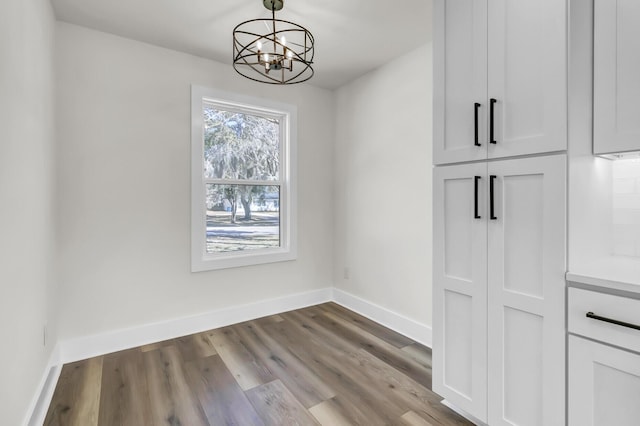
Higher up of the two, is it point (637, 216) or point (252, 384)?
point (637, 216)

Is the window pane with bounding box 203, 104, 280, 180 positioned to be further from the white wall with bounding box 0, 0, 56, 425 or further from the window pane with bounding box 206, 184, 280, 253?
the white wall with bounding box 0, 0, 56, 425

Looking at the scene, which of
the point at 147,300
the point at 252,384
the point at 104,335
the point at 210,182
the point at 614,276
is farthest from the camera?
the point at 210,182

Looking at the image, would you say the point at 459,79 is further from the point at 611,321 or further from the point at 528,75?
the point at 611,321

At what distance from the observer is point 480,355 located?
5.17 feet

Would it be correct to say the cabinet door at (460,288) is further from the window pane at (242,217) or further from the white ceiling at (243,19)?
the window pane at (242,217)

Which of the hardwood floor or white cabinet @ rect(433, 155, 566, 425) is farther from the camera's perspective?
the hardwood floor

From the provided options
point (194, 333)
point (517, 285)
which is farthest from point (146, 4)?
point (517, 285)

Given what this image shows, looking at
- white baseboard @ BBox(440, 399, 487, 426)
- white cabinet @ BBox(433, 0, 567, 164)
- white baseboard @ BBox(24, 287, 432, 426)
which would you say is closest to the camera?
white cabinet @ BBox(433, 0, 567, 164)

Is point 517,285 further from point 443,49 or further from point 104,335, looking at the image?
point 104,335

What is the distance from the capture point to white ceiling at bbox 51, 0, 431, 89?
2152mm

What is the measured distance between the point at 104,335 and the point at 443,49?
3.14 meters

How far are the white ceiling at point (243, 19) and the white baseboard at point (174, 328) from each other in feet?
7.85

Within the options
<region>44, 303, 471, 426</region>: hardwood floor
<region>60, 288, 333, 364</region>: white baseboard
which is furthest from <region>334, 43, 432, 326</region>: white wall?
<region>60, 288, 333, 364</region>: white baseboard

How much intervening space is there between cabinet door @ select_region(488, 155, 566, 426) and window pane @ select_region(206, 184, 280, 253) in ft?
7.74
